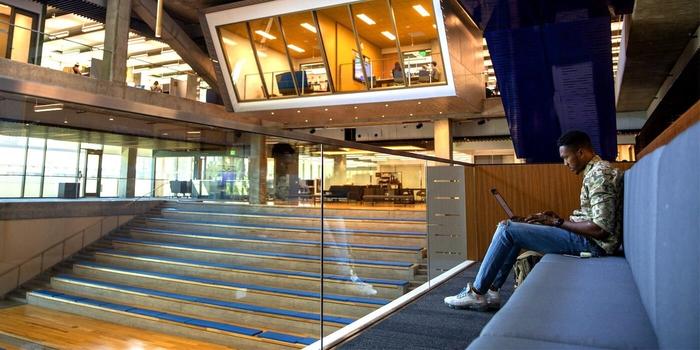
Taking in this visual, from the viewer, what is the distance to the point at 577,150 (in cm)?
227

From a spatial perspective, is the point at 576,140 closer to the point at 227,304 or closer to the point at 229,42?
the point at 227,304

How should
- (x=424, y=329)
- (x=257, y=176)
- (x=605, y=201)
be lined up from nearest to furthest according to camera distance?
(x=605, y=201), (x=424, y=329), (x=257, y=176)

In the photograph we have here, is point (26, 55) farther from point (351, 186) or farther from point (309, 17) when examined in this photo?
point (351, 186)

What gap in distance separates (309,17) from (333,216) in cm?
1010

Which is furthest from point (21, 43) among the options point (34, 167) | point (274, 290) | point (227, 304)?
point (34, 167)

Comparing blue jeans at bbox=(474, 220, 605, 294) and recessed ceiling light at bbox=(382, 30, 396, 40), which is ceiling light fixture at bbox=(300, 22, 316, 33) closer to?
recessed ceiling light at bbox=(382, 30, 396, 40)

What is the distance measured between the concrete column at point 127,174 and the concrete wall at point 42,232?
0.09 metres

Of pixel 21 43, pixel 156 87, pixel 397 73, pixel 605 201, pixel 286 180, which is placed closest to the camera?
pixel 605 201

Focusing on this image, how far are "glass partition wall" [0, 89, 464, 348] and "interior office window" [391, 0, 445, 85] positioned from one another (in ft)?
20.1

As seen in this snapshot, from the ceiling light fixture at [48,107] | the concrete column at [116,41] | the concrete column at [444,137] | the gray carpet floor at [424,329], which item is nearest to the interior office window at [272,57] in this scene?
the concrete column at [116,41]

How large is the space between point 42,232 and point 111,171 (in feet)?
0.98

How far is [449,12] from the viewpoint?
33.9 ft

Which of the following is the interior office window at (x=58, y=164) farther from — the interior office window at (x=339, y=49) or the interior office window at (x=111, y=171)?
the interior office window at (x=339, y=49)

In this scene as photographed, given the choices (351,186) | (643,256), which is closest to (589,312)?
(643,256)
